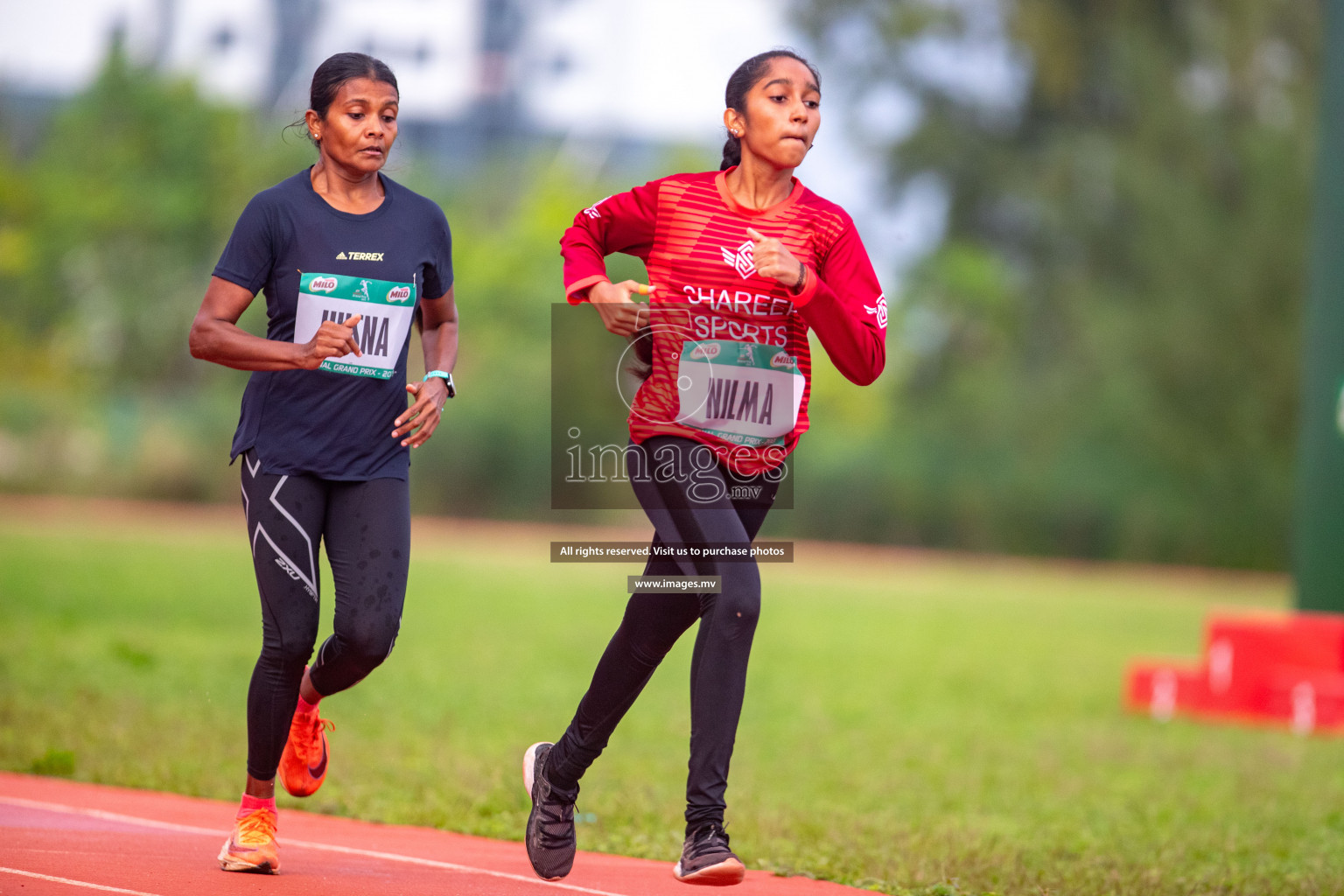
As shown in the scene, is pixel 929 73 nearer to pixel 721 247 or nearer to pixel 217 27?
pixel 217 27

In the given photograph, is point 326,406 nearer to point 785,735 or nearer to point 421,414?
point 421,414

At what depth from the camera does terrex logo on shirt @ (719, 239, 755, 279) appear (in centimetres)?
466

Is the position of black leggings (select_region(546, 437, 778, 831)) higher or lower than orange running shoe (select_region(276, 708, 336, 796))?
higher

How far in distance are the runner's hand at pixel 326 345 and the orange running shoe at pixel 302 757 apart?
140 cm

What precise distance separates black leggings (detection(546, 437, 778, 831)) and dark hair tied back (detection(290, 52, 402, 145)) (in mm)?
1496

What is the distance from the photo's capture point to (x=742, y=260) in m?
4.68

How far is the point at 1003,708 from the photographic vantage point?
42.9 ft

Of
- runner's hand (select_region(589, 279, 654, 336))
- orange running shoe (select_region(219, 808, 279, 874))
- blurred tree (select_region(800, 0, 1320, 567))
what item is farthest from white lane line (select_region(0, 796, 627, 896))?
blurred tree (select_region(800, 0, 1320, 567))

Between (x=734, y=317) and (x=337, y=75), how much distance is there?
153cm

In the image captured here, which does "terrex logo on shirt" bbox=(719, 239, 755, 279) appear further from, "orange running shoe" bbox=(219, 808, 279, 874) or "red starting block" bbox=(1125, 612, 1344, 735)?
"red starting block" bbox=(1125, 612, 1344, 735)

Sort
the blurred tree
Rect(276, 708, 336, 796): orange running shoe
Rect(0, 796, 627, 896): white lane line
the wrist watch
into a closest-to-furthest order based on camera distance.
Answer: Rect(0, 796, 627, 896): white lane line, the wrist watch, Rect(276, 708, 336, 796): orange running shoe, the blurred tree

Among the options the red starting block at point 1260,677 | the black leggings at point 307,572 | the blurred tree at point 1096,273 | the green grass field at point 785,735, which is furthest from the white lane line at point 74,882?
the blurred tree at point 1096,273

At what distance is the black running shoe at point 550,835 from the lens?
4863 millimetres

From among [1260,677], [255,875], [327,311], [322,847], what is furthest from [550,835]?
[1260,677]
